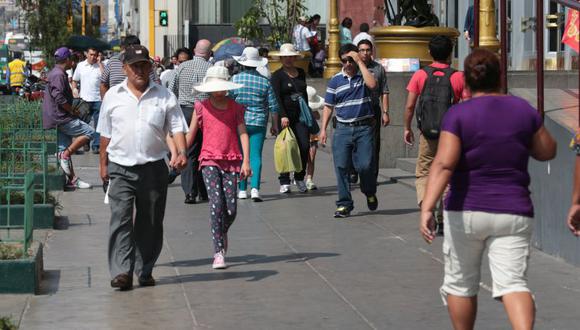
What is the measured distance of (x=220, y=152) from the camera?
10.9 meters

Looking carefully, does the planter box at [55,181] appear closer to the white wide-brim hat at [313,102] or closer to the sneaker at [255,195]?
the sneaker at [255,195]

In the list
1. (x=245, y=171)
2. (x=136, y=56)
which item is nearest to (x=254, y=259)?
(x=245, y=171)

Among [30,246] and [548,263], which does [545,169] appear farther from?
[30,246]

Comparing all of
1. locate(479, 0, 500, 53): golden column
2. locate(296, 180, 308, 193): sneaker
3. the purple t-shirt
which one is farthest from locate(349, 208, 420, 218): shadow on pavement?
the purple t-shirt

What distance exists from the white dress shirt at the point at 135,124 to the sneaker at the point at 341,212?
168 inches

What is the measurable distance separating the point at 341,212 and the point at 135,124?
4508mm

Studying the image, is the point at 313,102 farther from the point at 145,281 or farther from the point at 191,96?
the point at 145,281

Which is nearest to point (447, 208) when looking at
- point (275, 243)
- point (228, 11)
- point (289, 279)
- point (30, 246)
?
point (289, 279)

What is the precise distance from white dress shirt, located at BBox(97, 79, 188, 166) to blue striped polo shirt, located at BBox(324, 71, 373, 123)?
13.9 ft

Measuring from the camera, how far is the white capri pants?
265 inches

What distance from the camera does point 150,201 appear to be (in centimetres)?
982

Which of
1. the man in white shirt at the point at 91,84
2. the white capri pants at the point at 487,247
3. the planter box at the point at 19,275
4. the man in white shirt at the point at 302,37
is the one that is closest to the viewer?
the white capri pants at the point at 487,247

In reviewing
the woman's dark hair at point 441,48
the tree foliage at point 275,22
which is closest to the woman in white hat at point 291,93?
the woman's dark hair at point 441,48

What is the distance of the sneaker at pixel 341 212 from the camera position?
13.9 metres
